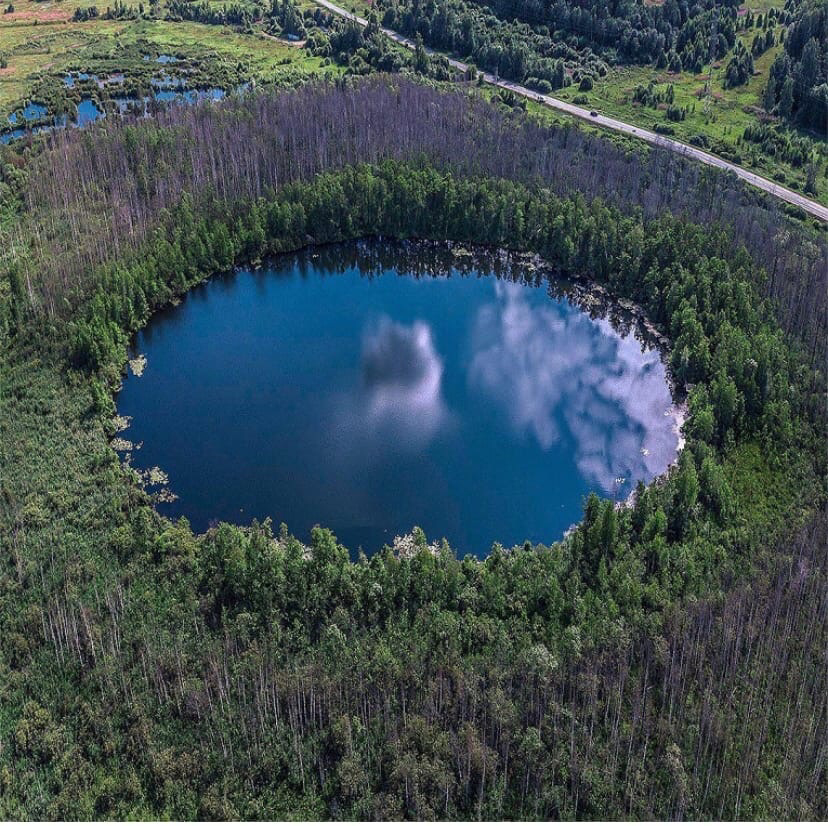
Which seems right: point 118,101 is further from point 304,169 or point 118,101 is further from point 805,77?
point 805,77

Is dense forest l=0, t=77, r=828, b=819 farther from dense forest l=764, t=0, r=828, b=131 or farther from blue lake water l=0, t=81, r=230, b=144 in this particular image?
dense forest l=764, t=0, r=828, b=131

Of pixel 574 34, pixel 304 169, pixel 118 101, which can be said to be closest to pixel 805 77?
pixel 574 34

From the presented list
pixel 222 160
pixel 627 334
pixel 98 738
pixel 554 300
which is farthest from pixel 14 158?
pixel 98 738

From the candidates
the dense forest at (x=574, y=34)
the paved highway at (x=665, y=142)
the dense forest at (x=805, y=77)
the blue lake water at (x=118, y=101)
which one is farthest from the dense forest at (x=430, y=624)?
the dense forest at (x=574, y=34)

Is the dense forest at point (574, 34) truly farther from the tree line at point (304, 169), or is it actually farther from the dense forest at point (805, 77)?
the tree line at point (304, 169)

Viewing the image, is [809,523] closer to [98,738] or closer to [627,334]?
[627,334]
